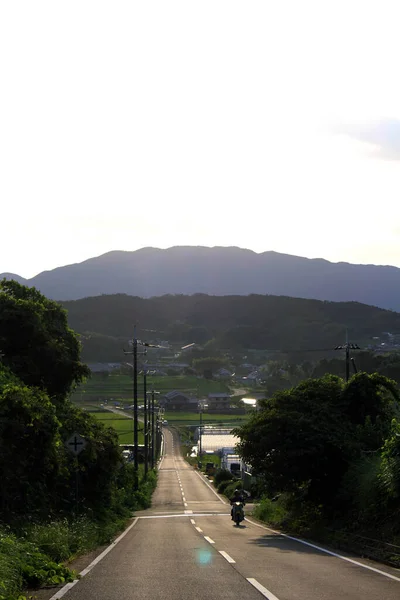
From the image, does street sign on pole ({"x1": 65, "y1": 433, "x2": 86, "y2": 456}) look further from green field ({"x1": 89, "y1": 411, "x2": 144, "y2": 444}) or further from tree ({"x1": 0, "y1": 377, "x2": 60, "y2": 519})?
green field ({"x1": 89, "y1": 411, "x2": 144, "y2": 444})

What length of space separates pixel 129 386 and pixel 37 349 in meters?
87.4

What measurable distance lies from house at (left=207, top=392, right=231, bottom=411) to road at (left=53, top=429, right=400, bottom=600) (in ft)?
281

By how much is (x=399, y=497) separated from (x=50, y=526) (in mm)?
9273

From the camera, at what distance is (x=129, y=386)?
118938 millimetres

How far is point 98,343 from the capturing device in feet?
545

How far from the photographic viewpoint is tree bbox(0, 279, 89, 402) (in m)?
31.8

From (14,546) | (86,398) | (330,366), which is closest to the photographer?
(14,546)

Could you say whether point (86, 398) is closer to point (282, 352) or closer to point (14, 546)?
point (282, 352)

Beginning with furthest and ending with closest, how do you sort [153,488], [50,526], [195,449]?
[195,449], [153,488], [50,526]

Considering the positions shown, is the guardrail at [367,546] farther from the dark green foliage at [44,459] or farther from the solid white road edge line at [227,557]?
the dark green foliage at [44,459]

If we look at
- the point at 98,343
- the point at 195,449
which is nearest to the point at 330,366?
the point at 195,449

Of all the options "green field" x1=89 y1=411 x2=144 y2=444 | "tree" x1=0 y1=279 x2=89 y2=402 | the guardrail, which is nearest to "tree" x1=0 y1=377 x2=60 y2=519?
the guardrail

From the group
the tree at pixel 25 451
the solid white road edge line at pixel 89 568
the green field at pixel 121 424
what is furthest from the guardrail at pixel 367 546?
the green field at pixel 121 424

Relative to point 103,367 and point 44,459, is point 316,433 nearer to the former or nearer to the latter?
point 44,459
